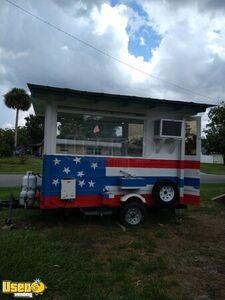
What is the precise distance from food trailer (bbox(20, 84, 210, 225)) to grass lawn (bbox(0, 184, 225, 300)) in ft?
1.81

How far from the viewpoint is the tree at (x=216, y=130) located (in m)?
12.0

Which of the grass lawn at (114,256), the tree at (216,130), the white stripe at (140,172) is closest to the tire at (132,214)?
the grass lawn at (114,256)

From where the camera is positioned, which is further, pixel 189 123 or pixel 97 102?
pixel 189 123

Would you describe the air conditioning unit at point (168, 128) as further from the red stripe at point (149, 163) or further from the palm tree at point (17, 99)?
the palm tree at point (17, 99)

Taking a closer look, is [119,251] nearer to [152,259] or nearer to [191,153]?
[152,259]

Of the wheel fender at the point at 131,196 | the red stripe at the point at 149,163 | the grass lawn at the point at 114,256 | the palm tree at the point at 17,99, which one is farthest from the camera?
the palm tree at the point at 17,99

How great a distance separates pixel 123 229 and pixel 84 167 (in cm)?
155

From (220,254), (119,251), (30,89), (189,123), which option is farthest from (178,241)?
(30,89)

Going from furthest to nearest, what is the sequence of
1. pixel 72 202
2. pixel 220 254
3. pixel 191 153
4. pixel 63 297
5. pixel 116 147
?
pixel 191 153
pixel 116 147
pixel 72 202
pixel 220 254
pixel 63 297

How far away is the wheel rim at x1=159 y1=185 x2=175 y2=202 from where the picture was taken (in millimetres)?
7754

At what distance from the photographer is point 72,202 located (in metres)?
7.13

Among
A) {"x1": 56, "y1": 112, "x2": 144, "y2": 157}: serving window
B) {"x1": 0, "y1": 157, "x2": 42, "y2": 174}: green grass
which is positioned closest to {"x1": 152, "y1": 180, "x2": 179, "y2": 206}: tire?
{"x1": 56, "y1": 112, "x2": 144, "y2": 157}: serving window

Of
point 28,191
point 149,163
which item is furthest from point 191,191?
point 28,191

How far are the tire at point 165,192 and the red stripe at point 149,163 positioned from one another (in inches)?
16.5
